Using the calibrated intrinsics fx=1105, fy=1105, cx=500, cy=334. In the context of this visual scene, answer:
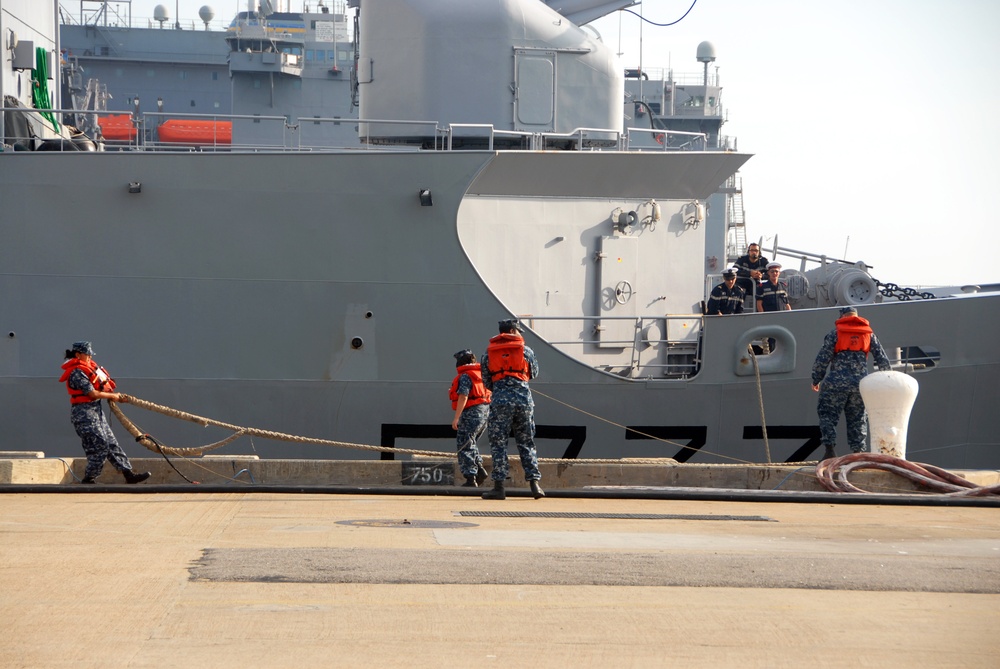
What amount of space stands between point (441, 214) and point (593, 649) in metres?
7.79

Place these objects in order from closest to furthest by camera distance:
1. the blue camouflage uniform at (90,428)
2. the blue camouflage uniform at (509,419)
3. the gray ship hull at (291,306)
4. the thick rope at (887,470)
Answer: the blue camouflage uniform at (509,419) < the thick rope at (887,470) < the blue camouflage uniform at (90,428) < the gray ship hull at (291,306)

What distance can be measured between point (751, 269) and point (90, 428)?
7.21 meters

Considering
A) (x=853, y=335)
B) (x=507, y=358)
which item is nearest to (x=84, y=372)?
(x=507, y=358)

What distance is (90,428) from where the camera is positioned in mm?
8414

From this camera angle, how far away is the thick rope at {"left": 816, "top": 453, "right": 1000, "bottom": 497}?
8.02 m

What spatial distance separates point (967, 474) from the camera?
29.3ft

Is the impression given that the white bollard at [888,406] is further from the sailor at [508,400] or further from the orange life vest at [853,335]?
the sailor at [508,400]

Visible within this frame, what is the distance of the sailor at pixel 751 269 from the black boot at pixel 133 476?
6.60m

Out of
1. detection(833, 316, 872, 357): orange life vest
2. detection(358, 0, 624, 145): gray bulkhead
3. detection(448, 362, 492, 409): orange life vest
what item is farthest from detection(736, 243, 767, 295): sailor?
detection(448, 362, 492, 409): orange life vest

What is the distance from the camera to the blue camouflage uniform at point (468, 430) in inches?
343

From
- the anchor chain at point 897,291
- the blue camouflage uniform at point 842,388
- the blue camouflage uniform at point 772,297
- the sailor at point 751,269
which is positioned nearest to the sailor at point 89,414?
the blue camouflage uniform at point 842,388

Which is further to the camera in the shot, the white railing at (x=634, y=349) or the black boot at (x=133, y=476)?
the white railing at (x=634, y=349)

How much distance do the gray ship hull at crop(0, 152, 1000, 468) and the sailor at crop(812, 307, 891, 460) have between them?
4.26 feet

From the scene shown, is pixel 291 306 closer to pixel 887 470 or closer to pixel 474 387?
pixel 474 387
